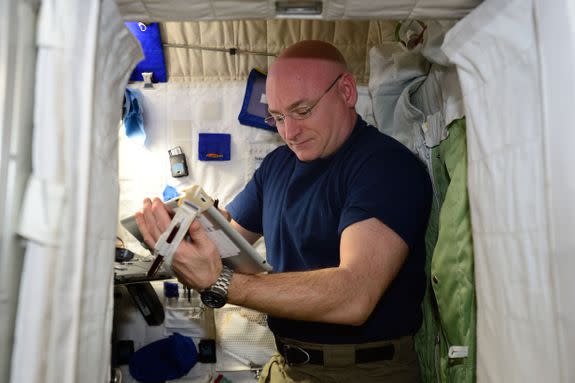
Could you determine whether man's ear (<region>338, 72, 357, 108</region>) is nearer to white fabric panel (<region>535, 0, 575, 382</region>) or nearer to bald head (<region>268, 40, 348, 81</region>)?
bald head (<region>268, 40, 348, 81</region>)

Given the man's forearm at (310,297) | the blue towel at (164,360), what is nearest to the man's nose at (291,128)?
the man's forearm at (310,297)

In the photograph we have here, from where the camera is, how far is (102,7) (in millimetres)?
830

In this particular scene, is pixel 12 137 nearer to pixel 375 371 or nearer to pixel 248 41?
pixel 375 371

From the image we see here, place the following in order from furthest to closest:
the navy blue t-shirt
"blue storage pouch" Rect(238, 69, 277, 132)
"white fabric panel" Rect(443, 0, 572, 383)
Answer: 1. "blue storage pouch" Rect(238, 69, 277, 132)
2. the navy blue t-shirt
3. "white fabric panel" Rect(443, 0, 572, 383)

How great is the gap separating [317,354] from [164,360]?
4.00ft

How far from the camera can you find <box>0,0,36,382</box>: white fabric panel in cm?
66

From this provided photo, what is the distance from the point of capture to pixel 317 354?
1.56 meters

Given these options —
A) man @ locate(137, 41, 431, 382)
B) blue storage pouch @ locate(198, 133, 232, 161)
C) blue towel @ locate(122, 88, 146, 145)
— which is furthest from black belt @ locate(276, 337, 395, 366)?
blue towel @ locate(122, 88, 146, 145)

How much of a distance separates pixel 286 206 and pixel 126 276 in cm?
75

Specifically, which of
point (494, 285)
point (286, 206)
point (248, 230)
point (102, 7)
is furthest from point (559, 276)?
point (248, 230)

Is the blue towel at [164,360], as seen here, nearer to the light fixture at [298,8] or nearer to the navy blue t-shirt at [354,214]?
the navy blue t-shirt at [354,214]

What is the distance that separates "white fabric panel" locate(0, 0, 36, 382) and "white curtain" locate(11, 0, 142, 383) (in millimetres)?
17

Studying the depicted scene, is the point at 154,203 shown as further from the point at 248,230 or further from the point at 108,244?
the point at 248,230

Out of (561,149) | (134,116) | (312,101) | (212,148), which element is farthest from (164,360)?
(561,149)
